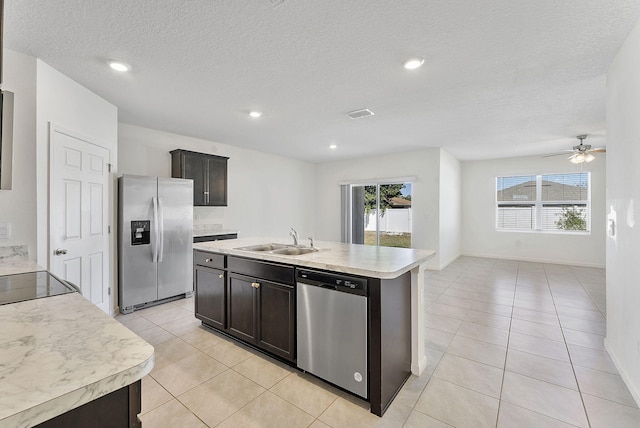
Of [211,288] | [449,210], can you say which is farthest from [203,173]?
[449,210]

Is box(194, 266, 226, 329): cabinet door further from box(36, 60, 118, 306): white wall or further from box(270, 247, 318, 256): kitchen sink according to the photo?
box(36, 60, 118, 306): white wall

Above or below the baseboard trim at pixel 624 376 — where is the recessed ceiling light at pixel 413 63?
above

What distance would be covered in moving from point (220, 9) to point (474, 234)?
7509mm

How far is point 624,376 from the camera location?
2.12 metres

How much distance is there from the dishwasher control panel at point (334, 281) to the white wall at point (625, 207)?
188 cm

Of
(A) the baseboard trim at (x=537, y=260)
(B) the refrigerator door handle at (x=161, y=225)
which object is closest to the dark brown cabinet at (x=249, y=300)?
(B) the refrigerator door handle at (x=161, y=225)

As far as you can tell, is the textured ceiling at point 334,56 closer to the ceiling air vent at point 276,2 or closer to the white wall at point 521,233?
the ceiling air vent at point 276,2

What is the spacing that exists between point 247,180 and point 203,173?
127 centimetres

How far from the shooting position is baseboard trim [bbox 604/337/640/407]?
1902 mm

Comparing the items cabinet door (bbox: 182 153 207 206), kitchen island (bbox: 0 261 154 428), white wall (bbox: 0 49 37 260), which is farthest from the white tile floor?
cabinet door (bbox: 182 153 207 206)

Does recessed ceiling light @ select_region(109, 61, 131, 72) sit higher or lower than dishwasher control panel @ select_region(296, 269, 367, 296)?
A: higher

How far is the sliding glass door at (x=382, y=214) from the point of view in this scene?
6.28 meters

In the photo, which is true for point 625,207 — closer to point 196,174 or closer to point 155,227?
point 155,227

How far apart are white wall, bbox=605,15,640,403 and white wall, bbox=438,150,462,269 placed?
324cm
